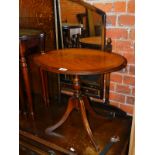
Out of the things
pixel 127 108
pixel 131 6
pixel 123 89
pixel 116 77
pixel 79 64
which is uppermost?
pixel 131 6

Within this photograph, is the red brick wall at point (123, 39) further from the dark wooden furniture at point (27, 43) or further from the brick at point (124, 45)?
the dark wooden furniture at point (27, 43)

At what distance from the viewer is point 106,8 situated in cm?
181

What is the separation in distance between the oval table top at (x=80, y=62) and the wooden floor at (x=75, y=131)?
0.58 metres

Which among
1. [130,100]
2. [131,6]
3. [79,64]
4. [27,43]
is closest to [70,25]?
[27,43]

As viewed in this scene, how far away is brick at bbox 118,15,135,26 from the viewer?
1712 mm

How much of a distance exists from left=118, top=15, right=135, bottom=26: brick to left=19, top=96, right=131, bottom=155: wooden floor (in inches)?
31.2

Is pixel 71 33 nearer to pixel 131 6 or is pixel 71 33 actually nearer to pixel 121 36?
pixel 121 36

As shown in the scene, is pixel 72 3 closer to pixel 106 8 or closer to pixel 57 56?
pixel 106 8

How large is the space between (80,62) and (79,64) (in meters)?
0.05

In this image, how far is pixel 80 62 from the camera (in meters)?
1.46

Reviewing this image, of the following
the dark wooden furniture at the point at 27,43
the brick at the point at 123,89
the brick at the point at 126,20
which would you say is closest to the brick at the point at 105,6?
the brick at the point at 126,20

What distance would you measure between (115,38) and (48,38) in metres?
0.65

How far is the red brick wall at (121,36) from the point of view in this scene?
1.74 m
